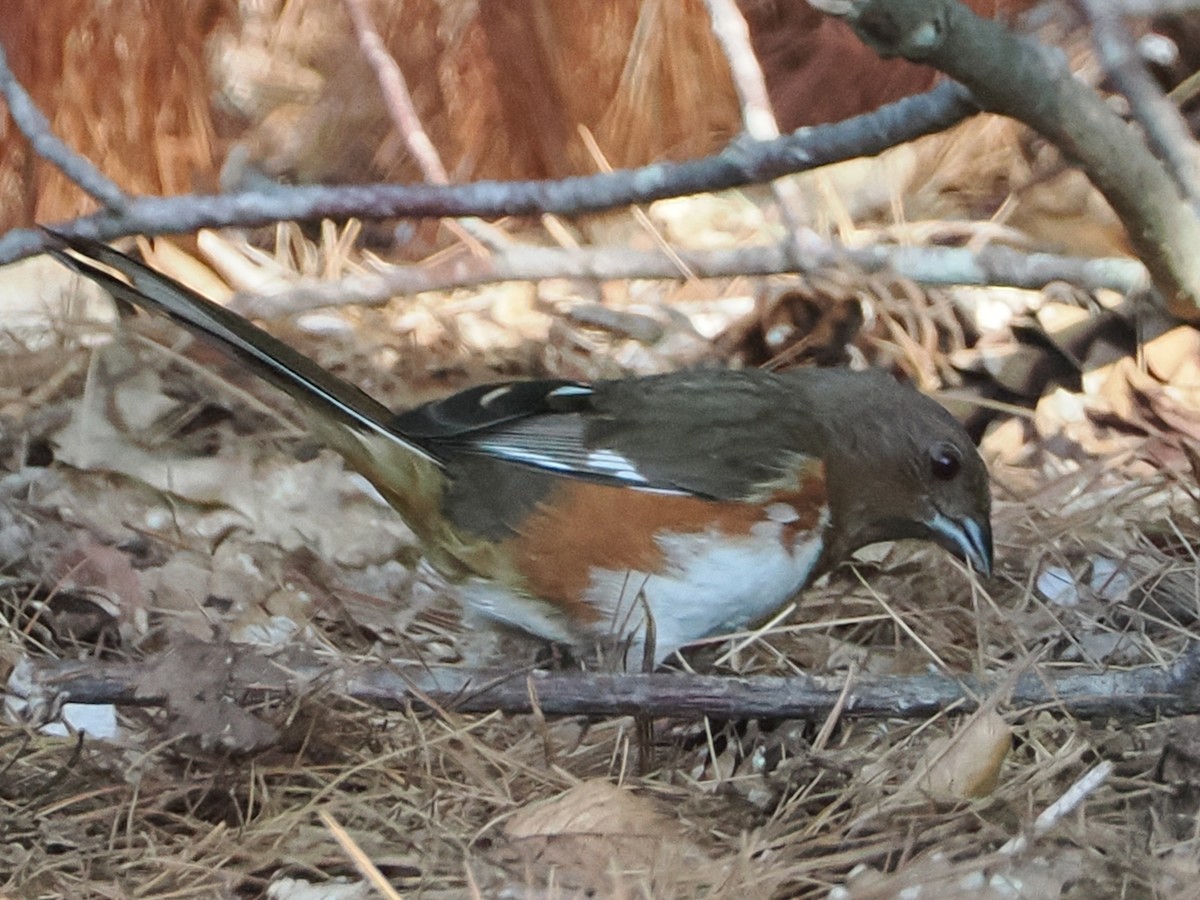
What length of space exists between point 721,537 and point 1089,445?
140cm

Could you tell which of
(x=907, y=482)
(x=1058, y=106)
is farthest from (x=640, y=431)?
(x=1058, y=106)

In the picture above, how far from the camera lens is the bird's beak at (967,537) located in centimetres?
226

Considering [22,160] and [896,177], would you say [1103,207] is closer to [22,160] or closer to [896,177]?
[896,177]

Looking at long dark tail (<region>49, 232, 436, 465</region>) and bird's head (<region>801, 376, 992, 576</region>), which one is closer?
long dark tail (<region>49, 232, 436, 465</region>)

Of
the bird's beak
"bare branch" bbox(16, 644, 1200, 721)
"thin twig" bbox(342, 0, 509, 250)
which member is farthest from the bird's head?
"thin twig" bbox(342, 0, 509, 250)

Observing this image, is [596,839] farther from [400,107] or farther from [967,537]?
[400,107]

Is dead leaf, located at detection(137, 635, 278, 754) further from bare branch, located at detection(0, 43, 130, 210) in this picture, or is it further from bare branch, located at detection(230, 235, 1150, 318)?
bare branch, located at detection(230, 235, 1150, 318)

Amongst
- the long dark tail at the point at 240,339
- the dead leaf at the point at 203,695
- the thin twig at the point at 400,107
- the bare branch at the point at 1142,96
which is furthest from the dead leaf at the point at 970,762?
the thin twig at the point at 400,107

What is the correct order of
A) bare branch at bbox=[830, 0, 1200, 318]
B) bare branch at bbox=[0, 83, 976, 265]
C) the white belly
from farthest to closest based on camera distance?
1. bare branch at bbox=[0, 83, 976, 265]
2. the white belly
3. bare branch at bbox=[830, 0, 1200, 318]

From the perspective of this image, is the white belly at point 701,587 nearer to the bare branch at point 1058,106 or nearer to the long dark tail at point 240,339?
the long dark tail at point 240,339

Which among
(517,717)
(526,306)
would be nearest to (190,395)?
(526,306)

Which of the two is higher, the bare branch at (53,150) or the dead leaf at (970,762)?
the bare branch at (53,150)

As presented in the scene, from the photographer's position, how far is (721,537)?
6.89 feet

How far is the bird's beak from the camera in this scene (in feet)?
7.40
